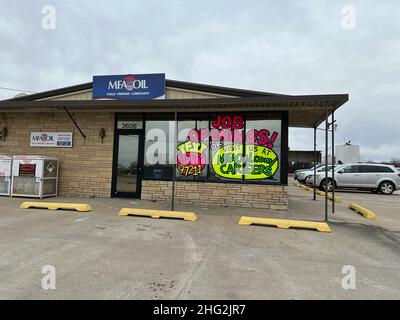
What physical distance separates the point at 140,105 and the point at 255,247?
560 centimetres

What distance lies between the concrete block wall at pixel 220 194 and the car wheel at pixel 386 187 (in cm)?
995

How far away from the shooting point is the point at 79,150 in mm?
10297

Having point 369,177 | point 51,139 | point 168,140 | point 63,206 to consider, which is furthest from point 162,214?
point 369,177

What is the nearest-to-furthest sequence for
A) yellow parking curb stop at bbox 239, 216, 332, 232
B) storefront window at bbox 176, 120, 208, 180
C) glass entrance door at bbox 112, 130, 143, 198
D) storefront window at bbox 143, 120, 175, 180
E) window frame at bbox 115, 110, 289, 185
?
yellow parking curb stop at bbox 239, 216, 332, 232 → window frame at bbox 115, 110, 289, 185 → storefront window at bbox 176, 120, 208, 180 → storefront window at bbox 143, 120, 175, 180 → glass entrance door at bbox 112, 130, 143, 198

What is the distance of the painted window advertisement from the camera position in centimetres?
875

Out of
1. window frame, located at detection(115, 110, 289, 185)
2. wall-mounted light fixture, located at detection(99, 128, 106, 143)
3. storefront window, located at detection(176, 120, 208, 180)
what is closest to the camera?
window frame, located at detection(115, 110, 289, 185)

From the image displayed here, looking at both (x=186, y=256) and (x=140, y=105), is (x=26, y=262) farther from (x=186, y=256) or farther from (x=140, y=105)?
(x=140, y=105)

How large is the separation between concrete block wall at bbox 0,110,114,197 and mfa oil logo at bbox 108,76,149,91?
1037 mm

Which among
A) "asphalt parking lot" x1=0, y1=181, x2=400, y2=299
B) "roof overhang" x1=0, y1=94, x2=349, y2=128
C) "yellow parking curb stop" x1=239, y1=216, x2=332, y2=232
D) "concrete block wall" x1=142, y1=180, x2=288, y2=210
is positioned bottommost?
"asphalt parking lot" x1=0, y1=181, x2=400, y2=299

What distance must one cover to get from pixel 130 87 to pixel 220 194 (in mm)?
4990

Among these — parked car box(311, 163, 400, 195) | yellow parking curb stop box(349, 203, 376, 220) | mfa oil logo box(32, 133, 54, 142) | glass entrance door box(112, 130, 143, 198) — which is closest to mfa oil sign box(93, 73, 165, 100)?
glass entrance door box(112, 130, 143, 198)

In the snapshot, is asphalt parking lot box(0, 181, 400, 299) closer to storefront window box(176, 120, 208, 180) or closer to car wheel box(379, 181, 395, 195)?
storefront window box(176, 120, 208, 180)

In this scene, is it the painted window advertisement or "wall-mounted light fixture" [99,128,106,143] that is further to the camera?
"wall-mounted light fixture" [99,128,106,143]
